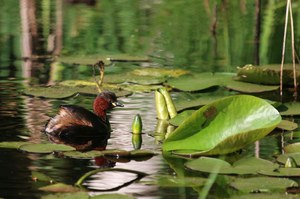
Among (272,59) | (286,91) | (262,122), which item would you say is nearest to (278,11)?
(272,59)

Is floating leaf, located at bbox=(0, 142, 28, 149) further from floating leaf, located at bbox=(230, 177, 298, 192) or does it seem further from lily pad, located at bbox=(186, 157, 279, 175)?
floating leaf, located at bbox=(230, 177, 298, 192)

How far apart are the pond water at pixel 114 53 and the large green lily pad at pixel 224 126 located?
0.44 ft

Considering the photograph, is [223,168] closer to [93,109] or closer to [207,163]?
[207,163]

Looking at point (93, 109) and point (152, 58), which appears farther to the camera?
point (152, 58)

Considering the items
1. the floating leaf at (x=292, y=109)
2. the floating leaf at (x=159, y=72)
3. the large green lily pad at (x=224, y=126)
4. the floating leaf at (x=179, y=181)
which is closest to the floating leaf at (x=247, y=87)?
the floating leaf at (x=292, y=109)

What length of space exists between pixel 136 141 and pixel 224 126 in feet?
2.26

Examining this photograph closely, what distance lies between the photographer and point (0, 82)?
7.58 m

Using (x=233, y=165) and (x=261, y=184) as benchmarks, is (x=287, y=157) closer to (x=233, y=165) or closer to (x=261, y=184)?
(x=233, y=165)

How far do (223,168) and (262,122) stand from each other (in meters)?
0.47

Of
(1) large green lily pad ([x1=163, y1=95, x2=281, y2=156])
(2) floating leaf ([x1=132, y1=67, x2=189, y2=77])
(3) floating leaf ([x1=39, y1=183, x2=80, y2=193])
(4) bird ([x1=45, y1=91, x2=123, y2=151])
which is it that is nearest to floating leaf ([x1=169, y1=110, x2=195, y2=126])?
(4) bird ([x1=45, y1=91, x2=123, y2=151])

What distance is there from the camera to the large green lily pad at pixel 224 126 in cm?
523

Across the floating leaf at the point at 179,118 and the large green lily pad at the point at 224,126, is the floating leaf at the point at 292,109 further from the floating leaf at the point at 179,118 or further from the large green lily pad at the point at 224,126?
the large green lily pad at the point at 224,126

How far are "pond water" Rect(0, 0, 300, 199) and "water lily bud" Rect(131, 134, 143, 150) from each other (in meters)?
0.04

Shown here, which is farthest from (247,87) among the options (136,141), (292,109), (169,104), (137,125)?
(136,141)
